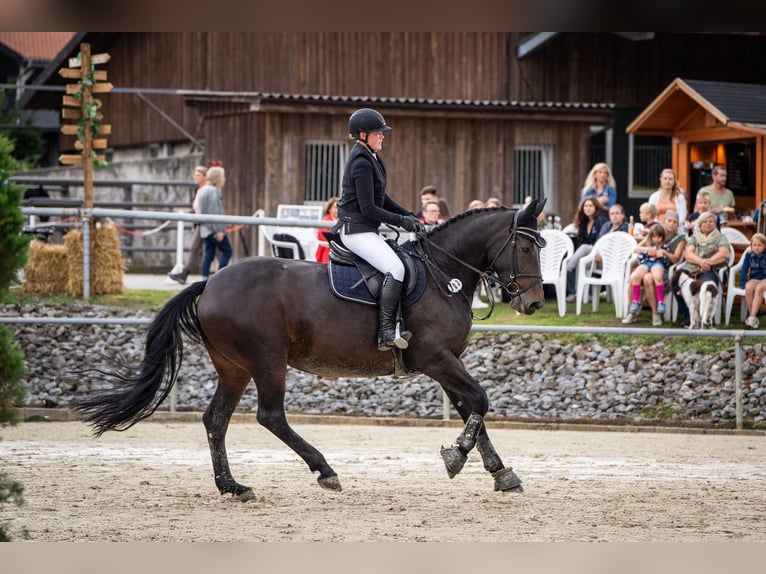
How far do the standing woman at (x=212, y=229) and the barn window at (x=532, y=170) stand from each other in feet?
32.0

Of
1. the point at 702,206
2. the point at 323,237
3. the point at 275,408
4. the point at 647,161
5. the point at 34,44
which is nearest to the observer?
the point at 275,408

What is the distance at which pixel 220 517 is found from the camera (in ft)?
27.3

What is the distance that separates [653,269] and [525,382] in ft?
7.93

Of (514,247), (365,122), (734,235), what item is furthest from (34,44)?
(514,247)

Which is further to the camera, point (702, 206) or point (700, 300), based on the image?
point (702, 206)

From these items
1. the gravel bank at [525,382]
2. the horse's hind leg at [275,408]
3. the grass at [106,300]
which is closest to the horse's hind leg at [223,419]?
the horse's hind leg at [275,408]

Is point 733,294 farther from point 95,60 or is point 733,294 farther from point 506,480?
point 95,60

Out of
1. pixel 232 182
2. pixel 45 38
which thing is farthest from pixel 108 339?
pixel 45 38

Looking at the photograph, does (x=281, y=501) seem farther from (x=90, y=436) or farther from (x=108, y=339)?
(x=108, y=339)

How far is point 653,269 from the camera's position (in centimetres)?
1611

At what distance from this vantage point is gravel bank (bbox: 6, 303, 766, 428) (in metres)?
14.8

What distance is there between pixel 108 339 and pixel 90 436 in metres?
3.76

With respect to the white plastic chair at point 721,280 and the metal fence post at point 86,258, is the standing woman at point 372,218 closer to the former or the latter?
the white plastic chair at point 721,280

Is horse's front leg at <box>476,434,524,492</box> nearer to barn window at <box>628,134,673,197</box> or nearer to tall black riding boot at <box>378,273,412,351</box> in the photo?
tall black riding boot at <box>378,273,412,351</box>
